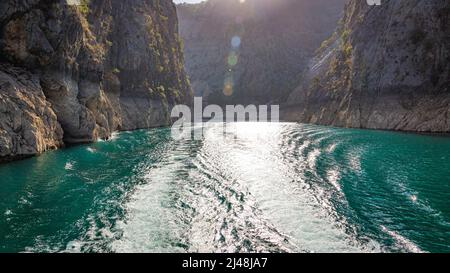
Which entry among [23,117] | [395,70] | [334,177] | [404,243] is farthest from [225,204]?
[395,70]

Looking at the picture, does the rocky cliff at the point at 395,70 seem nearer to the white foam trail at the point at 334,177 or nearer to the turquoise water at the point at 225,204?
the turquoise water at the point at 225,204

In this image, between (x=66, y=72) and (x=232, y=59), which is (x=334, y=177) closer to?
(x=66, y=72)

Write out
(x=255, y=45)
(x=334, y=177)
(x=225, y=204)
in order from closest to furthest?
(x=225, y=204) → (x=334, y=177) → (x=255, y=45)

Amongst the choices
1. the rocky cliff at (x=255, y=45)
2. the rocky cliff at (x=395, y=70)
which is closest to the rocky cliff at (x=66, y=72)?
the rocky cliff at (x=395, y=70)
